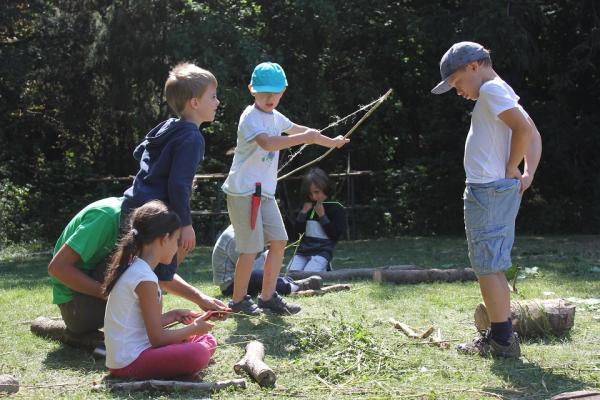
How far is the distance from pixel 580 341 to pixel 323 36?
38.2 feet

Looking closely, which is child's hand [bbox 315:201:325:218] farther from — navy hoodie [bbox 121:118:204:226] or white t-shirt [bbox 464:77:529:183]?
white t-shirt [bbox 464:77:529:183]

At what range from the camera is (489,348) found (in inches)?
175

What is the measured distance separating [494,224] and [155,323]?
6.02ft

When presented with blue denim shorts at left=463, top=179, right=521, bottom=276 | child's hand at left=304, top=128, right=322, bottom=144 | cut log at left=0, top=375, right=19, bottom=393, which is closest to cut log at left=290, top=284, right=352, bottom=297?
child's hand at left=304, top=128, right=322, bottom=144

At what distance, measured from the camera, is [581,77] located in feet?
49.5

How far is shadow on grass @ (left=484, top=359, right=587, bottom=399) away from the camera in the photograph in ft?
12.3

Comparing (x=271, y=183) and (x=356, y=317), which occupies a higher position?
(x=271, y=183)

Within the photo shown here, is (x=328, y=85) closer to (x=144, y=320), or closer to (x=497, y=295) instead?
(x=497, y=295)

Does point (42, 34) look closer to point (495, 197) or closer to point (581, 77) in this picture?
point (581, 77)

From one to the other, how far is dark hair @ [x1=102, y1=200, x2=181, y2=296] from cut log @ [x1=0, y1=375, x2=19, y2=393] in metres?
0.58

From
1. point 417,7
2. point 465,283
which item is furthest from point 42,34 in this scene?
point 465,283

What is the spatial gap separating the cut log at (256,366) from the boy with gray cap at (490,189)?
3.71 feet

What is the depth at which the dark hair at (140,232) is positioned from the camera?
4043 millimetres

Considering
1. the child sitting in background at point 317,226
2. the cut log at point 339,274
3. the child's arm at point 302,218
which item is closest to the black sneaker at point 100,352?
the cut log at point 339,274
